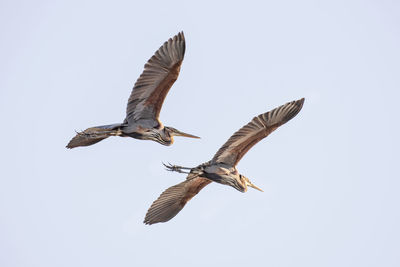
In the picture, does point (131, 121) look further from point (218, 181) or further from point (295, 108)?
point (295, 108)

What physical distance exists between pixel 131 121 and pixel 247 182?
324 cm

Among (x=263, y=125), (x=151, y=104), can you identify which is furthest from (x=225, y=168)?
(x=151, y=104)

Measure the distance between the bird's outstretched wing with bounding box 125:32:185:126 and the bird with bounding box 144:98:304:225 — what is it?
5.79 ft

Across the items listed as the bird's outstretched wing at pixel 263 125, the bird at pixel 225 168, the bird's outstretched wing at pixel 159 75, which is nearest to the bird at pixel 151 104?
the bird's outstretched wing at pixel 159 75

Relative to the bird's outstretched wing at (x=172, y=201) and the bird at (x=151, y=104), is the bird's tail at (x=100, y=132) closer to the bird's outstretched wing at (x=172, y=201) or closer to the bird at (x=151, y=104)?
the bird at (x=151, y=104)

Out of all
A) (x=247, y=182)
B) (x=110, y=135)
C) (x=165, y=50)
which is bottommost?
Answer: (x=247, y=182)

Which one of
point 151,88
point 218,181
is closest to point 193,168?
point 218,181

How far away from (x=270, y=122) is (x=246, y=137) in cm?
67

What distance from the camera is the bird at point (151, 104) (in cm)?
2409

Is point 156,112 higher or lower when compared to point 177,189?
higher

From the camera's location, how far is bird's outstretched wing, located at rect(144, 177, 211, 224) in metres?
25.3

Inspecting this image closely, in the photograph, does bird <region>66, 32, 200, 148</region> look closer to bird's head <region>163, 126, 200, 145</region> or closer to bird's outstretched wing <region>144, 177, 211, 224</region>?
bird's head <region>163, 126, 200, 145</region>

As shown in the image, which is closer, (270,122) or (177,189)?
(270,122)

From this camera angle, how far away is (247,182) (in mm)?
25109
